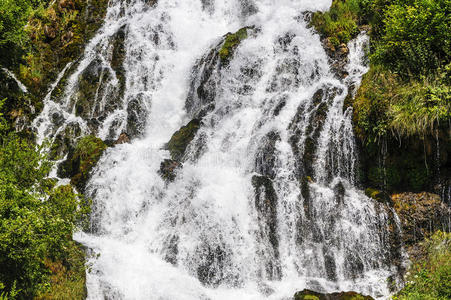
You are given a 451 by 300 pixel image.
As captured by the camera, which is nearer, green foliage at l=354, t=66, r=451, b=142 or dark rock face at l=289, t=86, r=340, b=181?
green foliage at l=354, t=66, r=451, b=142

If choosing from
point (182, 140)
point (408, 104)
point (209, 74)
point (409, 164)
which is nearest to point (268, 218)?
point (409, 164)

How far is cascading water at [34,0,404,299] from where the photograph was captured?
1181 cm

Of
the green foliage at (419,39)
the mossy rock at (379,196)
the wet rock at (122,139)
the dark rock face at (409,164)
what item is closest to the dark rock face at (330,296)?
the mossy rock at (379,196)

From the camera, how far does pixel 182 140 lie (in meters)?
17.3

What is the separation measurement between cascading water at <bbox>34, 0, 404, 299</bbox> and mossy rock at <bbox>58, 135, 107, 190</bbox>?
0.59 meters

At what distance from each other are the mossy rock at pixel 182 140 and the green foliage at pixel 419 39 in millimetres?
8610

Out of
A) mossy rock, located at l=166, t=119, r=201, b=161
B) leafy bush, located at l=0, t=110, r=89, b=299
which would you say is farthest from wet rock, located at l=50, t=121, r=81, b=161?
leafy bush, located at l=0, t=110, r=89, b=299

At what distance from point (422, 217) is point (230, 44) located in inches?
521

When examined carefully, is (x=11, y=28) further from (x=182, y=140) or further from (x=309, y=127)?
(x=309, y=127)

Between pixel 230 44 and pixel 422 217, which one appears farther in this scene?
pixel 230 44

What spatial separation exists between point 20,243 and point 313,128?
10773mm

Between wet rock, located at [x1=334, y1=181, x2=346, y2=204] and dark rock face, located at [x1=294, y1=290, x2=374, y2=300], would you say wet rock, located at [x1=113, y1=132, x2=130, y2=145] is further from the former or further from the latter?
dark rock face, located at [x1=294, y1=290, x2=374, y2=300]

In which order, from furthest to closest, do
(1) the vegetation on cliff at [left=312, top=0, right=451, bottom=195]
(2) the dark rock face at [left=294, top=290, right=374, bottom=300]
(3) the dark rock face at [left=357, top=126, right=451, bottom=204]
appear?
1. (3) the dark rock face at [left=357, top=126, right=451, bottom=204]
2. (1) the vegetation on cliff at [left=312, top=0, right=451, bottom=195]
3. (2) the dark rock face at [left=294, top=290, right=374, bottom=300]

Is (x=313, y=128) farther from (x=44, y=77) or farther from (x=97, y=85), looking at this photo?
(x=44, y=77)
